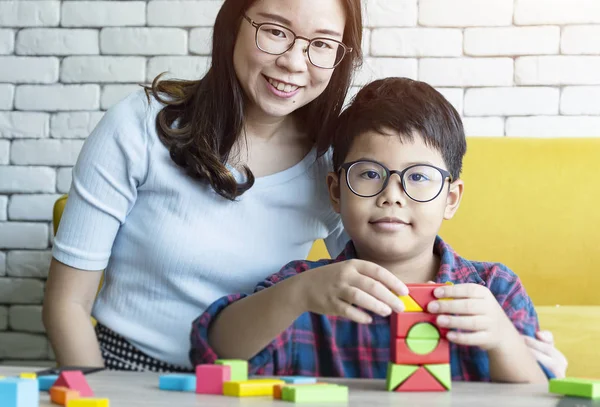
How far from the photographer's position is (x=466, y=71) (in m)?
2.44

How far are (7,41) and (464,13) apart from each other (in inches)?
57.3

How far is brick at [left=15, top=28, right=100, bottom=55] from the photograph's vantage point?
2537 mm

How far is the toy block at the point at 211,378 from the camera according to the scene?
79 centimetres

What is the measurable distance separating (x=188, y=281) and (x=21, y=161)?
136 centimetres

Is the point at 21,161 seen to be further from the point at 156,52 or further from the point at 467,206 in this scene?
the point at 467,206

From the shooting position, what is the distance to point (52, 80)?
8.36ft

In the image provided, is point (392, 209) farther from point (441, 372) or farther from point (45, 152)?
point (45, 152)

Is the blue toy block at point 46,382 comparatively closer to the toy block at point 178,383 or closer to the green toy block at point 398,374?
the toy block at point 178,383

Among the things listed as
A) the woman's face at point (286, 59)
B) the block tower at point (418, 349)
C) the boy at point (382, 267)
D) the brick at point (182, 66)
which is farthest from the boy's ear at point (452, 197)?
the brick at point (182, 66)

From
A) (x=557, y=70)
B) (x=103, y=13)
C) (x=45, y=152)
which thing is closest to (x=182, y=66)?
(x=103, y=13)

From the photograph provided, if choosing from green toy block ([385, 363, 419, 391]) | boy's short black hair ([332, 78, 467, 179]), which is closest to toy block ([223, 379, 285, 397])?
green toy block ([385, 363, 419, 391])

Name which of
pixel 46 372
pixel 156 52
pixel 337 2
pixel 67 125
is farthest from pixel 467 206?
pixel 46 372

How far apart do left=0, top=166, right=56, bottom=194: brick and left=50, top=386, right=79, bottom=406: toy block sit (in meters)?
1.90

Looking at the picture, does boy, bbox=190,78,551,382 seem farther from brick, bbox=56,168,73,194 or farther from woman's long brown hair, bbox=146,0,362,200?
brick, bbox=56,168,73,194
